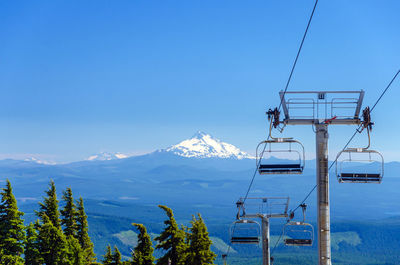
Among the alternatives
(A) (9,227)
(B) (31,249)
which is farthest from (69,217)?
(A) (9,227)

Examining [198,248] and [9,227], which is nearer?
[198,248]

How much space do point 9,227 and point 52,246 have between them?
4.70 meters

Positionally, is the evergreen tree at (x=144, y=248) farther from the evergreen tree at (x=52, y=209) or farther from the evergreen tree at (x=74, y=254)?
the evergreen tree at (x=52, y=209)

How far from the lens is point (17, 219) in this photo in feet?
132

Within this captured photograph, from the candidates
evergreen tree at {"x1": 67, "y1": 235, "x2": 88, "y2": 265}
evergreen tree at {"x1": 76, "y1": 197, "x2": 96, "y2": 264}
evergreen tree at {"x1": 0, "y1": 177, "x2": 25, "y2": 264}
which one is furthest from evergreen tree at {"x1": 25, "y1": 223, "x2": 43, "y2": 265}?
evergreen tree at {"x1": 76, "y1": 197, "x2": 96, "y2": 264}

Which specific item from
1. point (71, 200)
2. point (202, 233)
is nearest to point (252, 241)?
point (202, 233)

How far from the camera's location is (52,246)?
42.8 meters

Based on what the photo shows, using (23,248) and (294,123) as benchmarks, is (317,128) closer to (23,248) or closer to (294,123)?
(294,123)

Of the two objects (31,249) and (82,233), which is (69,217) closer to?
(82,233)

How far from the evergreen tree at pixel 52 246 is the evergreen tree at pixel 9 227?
265cm

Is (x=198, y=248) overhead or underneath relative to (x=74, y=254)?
overhead

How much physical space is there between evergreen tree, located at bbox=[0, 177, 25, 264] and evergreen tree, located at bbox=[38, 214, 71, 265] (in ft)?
8.69

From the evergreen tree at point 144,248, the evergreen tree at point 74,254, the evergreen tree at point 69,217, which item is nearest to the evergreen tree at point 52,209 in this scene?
the evergreen tree at point 69,217

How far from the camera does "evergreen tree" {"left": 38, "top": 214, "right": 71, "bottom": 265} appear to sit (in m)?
42.8
